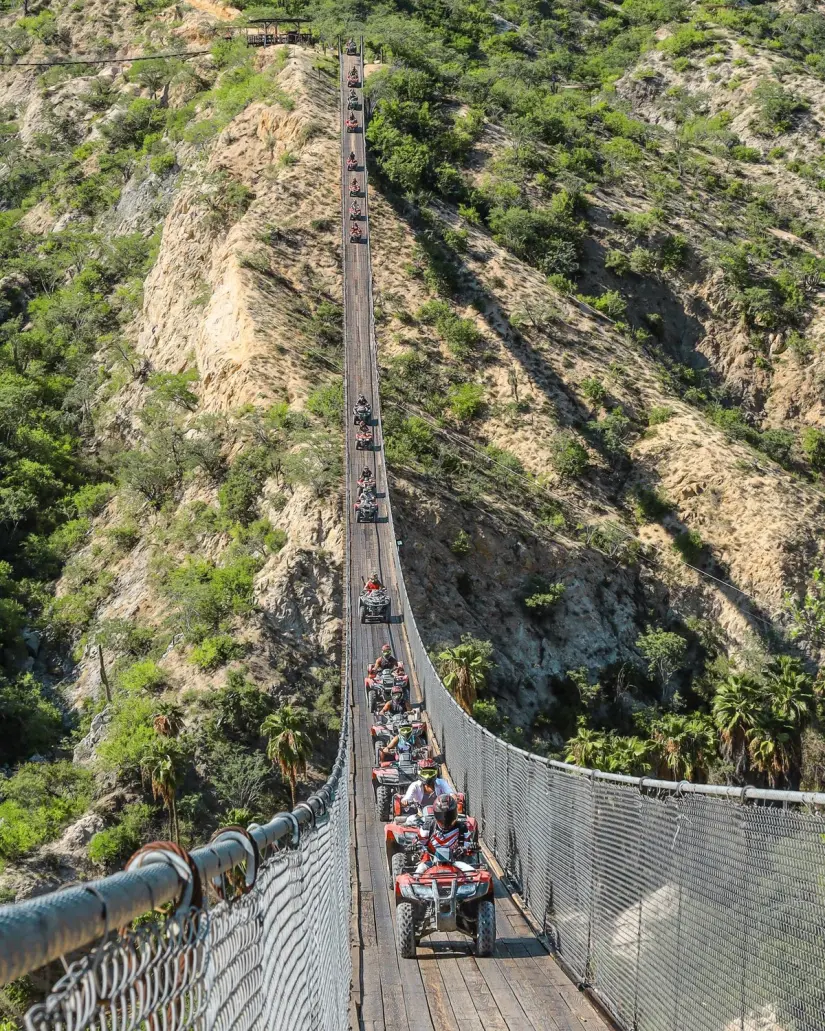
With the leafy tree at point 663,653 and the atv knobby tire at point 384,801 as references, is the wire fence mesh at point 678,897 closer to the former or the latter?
the atv knobby tire at point 384,801

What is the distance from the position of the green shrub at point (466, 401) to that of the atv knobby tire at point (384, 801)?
3692 centimetres

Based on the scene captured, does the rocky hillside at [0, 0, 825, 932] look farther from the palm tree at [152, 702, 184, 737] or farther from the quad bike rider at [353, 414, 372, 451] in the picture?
the quad bike rider at [353, 414, 372, 451]

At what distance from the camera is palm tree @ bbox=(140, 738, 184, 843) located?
3083 centimetres

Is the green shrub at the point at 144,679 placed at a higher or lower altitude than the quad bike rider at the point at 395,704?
lower

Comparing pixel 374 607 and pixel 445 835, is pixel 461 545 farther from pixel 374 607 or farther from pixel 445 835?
pixel 445 835

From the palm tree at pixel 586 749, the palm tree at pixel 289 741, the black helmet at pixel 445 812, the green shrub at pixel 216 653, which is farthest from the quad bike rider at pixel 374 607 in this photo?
the black helmet at pixel 445 812

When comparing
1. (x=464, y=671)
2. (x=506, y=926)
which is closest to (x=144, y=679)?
(x=464, y=671)

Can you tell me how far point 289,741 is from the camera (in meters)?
31.3

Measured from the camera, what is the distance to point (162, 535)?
147ft

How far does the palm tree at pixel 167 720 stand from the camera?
3262 cm

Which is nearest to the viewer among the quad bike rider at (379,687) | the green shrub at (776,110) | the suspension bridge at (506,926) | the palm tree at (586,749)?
the suspension bridge at (506,926)

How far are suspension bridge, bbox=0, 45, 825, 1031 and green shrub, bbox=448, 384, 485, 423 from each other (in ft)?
126

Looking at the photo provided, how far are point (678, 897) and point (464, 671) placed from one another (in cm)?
2711

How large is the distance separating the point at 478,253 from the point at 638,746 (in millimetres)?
35705
